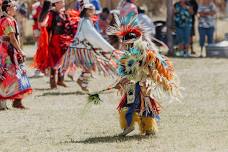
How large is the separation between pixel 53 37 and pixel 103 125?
3795mm

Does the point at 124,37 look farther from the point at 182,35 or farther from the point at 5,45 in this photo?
the point at 182,35

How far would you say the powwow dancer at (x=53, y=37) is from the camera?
12539mm

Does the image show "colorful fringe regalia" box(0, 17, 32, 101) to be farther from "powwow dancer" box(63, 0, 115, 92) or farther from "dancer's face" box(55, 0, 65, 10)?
"dancer's face" box(55, 0, 65, 10)

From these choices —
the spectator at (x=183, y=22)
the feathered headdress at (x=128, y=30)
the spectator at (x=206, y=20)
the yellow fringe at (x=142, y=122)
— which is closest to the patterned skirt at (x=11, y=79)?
the feathered headdress at (x=128, y=30)

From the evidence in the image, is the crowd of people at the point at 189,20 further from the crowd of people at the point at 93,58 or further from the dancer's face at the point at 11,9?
the dancer's face at the point at 11,9

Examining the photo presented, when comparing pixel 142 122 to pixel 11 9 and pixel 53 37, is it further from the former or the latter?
Result: pixel 53 37

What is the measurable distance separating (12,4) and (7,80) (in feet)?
3.27

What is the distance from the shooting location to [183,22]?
1886 centimetres

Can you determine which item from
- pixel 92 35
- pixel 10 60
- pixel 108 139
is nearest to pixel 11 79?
pixel 10 60

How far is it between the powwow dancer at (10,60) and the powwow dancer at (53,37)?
2166mm

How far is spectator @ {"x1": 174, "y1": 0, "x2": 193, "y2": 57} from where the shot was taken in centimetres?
1884

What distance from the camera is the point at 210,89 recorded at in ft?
41.4

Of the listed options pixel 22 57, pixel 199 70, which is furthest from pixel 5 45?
pixel 199 70

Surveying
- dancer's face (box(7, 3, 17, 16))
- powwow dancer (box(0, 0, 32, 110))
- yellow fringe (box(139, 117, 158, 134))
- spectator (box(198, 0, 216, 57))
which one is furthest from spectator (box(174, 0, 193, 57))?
yellow fringe (box(139, 117, 158, 134))
